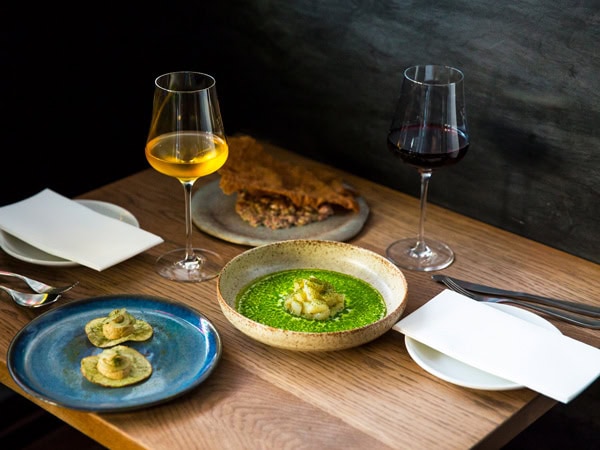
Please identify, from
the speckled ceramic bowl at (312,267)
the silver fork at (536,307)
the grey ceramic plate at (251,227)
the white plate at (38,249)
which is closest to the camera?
the speckled ceramic bowl at (312,267)

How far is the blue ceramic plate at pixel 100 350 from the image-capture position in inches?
42.7

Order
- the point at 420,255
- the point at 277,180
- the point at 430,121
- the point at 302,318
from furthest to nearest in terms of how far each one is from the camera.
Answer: the point at 277,180 → the point at 420,255 → the point at 430,121 → the point at 302,318

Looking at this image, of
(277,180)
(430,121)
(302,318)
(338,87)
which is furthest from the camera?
(338,87)

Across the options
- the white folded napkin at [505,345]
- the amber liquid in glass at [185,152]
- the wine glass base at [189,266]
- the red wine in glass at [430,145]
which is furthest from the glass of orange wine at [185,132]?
the white folded napkin at [505,345]

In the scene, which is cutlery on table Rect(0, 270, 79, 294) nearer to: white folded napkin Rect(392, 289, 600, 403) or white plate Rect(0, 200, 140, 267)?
white plate Rect(0, 200, 140, 267)

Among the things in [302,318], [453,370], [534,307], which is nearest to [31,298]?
[302,318]

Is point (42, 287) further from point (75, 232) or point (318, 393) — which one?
point (318, 393)

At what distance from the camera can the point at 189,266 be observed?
1.42 meters

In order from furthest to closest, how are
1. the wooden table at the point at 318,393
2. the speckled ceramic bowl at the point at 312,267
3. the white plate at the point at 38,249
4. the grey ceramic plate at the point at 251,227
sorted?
the grey ceramic plate at the point at 251,227
the white plate at the point at 38,249
the speckled ceramic bowl at the point at 312,267
the wooden table at the point at 318,393

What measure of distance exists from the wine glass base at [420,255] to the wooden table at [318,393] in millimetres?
20

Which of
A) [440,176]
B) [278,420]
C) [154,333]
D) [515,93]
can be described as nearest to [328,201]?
[440,176]

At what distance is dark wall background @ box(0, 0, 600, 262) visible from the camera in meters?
1.45

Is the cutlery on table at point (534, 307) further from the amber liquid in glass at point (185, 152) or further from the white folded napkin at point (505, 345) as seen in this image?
the amber liquid in glass at point (185, 152)

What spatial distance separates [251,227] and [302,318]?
13.4 inches
